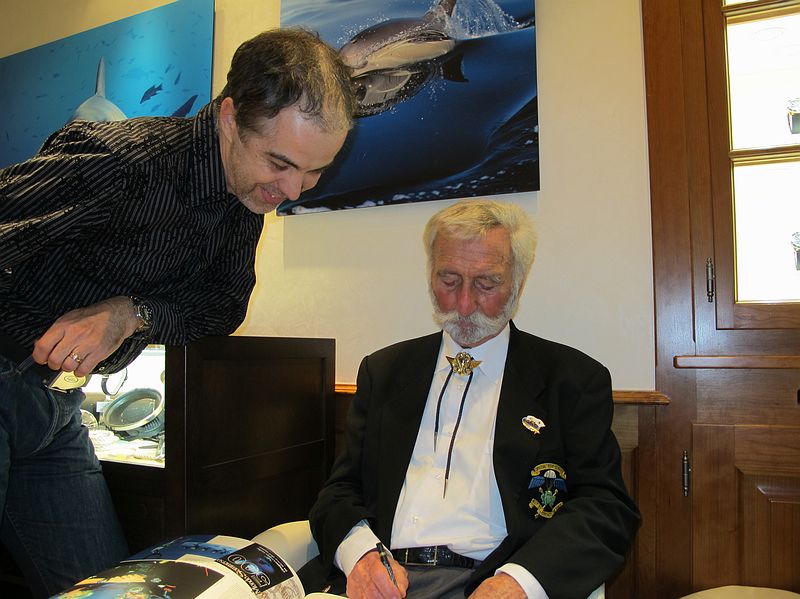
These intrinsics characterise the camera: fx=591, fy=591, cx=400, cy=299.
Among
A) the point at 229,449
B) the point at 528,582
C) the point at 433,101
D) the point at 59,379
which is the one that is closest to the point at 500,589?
the point at 528,582

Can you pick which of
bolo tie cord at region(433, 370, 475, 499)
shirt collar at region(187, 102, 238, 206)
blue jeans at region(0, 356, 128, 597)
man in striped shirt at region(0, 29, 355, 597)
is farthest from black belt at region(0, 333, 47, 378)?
bolo tie cord at region(433, 370, 475, 499)

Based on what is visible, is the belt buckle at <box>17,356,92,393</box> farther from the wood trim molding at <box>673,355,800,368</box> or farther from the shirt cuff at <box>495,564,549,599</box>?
the wood trim molding at <box>673,355,800,368</box>

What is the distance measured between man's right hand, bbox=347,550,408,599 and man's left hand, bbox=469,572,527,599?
17 cm

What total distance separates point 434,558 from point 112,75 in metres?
2.66

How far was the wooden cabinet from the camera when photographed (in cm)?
140

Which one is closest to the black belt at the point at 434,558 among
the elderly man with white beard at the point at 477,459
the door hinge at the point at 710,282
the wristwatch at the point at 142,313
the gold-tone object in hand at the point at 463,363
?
the elderly man with white beard at the point at 477,459

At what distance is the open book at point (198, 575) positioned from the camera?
1.04 metres

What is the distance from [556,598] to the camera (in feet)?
3.88

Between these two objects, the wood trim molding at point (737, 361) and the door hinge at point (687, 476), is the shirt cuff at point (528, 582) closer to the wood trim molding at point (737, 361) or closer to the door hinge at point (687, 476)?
the door hinge at point (687, 476)

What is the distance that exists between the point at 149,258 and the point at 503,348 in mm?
888

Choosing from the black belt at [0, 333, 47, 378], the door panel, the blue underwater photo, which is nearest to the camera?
the black belt at [0, 333, 47, 378]

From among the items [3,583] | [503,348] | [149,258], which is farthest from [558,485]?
[3,583]

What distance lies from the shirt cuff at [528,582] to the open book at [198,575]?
43 centimetres

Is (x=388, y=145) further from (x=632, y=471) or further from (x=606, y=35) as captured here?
(x=632, y=471)
